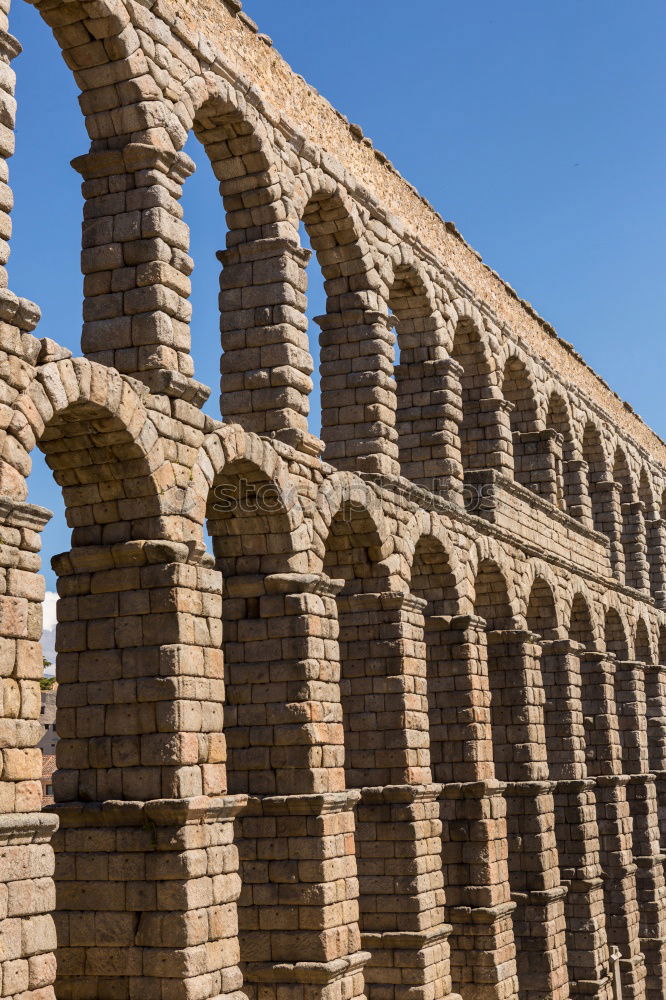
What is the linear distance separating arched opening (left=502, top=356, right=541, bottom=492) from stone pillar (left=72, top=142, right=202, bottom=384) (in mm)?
13071

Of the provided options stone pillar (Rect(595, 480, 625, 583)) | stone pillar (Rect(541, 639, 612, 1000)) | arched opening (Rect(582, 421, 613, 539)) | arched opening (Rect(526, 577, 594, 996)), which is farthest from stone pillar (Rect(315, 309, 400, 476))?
stone pillar (Rect(595, 480, 625, 583))

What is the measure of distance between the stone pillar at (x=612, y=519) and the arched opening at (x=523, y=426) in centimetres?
535

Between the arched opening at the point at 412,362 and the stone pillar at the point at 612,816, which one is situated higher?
the arched opening at the point at 412,362

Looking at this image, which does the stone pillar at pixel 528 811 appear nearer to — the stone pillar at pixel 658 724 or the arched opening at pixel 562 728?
the arched opening at pixel 562 728

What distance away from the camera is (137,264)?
13.2 m

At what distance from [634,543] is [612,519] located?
275 centimetres

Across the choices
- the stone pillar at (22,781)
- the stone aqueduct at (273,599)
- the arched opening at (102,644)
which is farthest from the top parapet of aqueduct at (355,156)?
the stone pillar at (22,781)

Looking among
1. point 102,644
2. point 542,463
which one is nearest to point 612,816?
point 542,463

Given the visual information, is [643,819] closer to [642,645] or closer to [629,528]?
[642,645]

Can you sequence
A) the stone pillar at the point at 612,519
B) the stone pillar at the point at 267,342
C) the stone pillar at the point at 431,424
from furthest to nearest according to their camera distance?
the stone pillar at the point at 612,519 → the stone pillar at the point at 431,424 → the stone pillar at the point at 267,342

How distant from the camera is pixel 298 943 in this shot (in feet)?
46.2

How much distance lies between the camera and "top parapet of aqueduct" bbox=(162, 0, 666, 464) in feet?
50.6

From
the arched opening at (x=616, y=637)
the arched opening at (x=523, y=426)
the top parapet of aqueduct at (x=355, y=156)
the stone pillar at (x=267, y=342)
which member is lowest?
the arched opening at (x=616, y=637)

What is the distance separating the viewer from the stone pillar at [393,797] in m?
16.6
